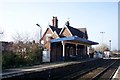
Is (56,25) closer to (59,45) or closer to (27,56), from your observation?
(59,45)

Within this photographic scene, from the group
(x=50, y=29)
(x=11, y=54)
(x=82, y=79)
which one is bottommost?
(x=82, y=79)

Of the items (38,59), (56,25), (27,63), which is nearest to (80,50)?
(56,25)

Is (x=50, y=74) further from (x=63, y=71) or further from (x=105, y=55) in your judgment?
(x=105, y=55)

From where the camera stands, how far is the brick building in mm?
46816

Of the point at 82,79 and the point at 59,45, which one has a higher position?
the point at 59,45

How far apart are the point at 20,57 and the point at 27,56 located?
340 cm

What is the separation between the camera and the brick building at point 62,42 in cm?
4682

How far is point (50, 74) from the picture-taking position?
2498 centimetres

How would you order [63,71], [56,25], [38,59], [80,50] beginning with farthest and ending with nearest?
[80,50]
[56,25]
[38,59]
[63,71]

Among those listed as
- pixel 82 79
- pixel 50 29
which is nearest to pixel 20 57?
pixel 82 79

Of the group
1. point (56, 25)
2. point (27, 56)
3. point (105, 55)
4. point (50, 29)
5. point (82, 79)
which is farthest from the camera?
point (105, 55)

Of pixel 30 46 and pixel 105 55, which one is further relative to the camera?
pixel 105 55

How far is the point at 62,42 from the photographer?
47812 mm

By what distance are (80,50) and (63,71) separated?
4195 cm
